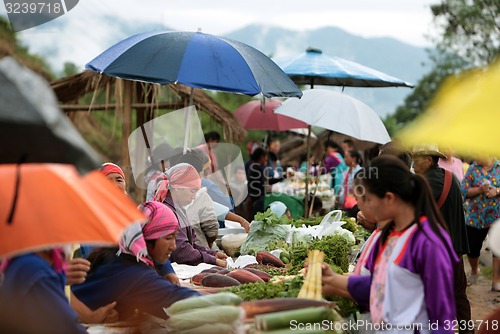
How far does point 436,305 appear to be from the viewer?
317 centimetres

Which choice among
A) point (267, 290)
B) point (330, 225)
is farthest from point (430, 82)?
point (267, 290)

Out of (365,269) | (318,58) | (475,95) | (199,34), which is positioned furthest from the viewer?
(318,58)

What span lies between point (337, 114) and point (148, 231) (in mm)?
4931

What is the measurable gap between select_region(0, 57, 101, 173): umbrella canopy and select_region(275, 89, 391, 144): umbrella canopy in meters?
6.06

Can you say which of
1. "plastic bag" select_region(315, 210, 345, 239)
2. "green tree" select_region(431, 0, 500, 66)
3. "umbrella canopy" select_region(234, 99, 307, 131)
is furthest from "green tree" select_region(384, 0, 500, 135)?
"plastic bag" select_region(315, 210, 345, 239)

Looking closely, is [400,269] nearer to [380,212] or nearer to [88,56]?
[380,212]

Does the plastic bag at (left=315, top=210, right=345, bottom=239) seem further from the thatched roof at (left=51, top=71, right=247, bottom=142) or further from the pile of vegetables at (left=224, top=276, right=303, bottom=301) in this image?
the thatched roof at (left=51, top=71, right=247, bottom=142)

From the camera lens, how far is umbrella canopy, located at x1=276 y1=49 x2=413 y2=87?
938cm

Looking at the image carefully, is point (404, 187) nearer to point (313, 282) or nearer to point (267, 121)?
point (313, 282)

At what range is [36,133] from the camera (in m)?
2.24

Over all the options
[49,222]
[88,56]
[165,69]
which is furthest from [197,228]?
[49,222]

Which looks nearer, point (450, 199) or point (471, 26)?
point (450, 199)

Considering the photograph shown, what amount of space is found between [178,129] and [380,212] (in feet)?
14.6

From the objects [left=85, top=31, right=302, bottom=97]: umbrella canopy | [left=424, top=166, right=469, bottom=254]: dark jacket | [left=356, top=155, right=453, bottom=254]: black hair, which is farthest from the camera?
[left=85, top=31, right=302, bottom=97]: umbrella canopy
